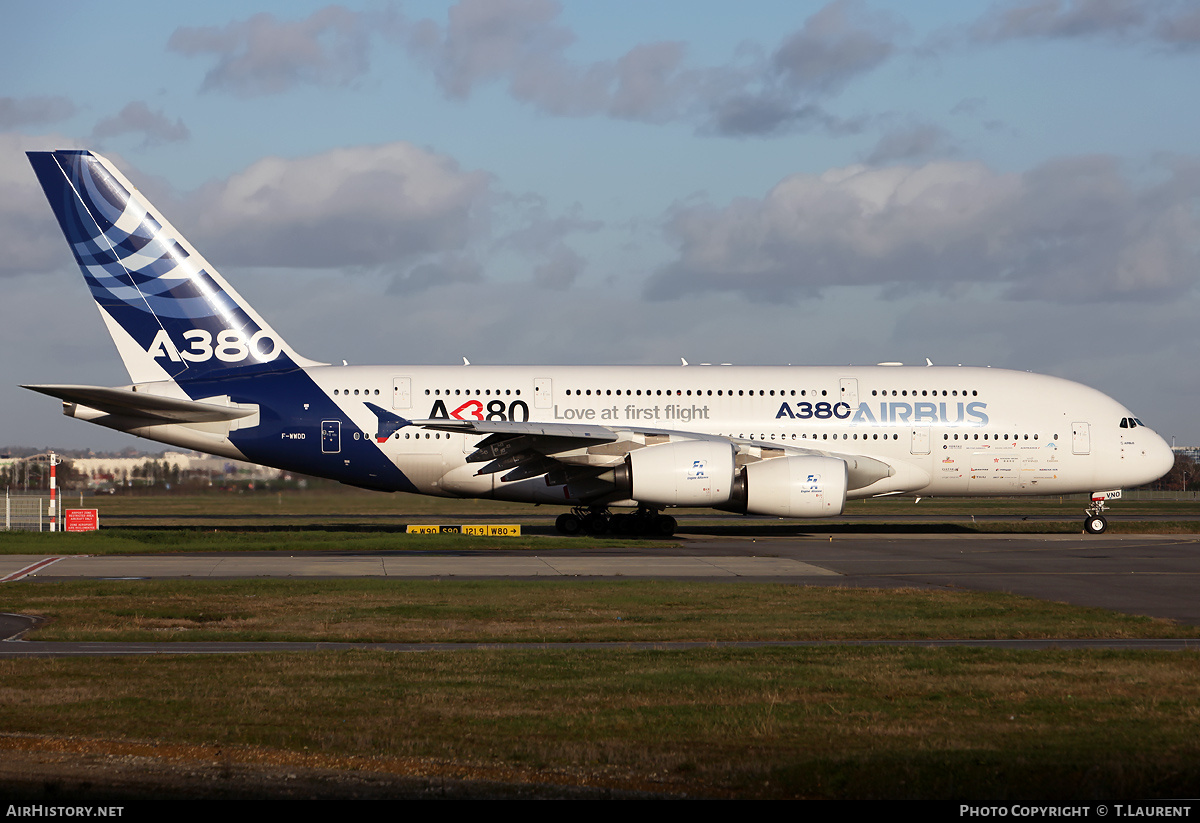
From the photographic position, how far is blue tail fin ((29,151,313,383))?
1275 inches

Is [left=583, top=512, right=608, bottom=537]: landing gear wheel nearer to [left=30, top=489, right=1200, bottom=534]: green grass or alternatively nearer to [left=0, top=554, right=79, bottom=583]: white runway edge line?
[left=30, top=489, right=1200, bottom=534]: green grass

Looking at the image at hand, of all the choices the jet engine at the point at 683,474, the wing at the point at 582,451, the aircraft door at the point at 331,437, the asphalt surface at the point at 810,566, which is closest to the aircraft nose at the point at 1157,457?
the asphalt surface at the point at 810,566

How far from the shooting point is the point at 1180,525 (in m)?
36.6

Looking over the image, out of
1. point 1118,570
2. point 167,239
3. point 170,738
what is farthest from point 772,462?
point 170,738

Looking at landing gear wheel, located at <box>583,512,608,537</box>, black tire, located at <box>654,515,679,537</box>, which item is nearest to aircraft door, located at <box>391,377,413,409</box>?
landing gear wheel, located at <box>583,512,608,537</box>

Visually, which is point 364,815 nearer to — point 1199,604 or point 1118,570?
point 1199,604

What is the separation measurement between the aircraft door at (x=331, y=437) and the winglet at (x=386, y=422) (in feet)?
3.36

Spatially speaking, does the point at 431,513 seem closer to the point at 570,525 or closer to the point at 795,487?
the point at 570,525

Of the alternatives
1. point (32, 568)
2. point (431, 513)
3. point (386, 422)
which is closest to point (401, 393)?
point (386, 422)

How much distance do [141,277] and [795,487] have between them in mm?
18867

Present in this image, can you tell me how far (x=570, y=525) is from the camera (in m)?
33.4

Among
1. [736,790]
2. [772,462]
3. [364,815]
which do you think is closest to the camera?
[364,815]

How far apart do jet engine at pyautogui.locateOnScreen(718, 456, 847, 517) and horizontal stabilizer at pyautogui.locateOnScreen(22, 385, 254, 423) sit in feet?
45.5

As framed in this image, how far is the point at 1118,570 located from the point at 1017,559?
2.89 metres
